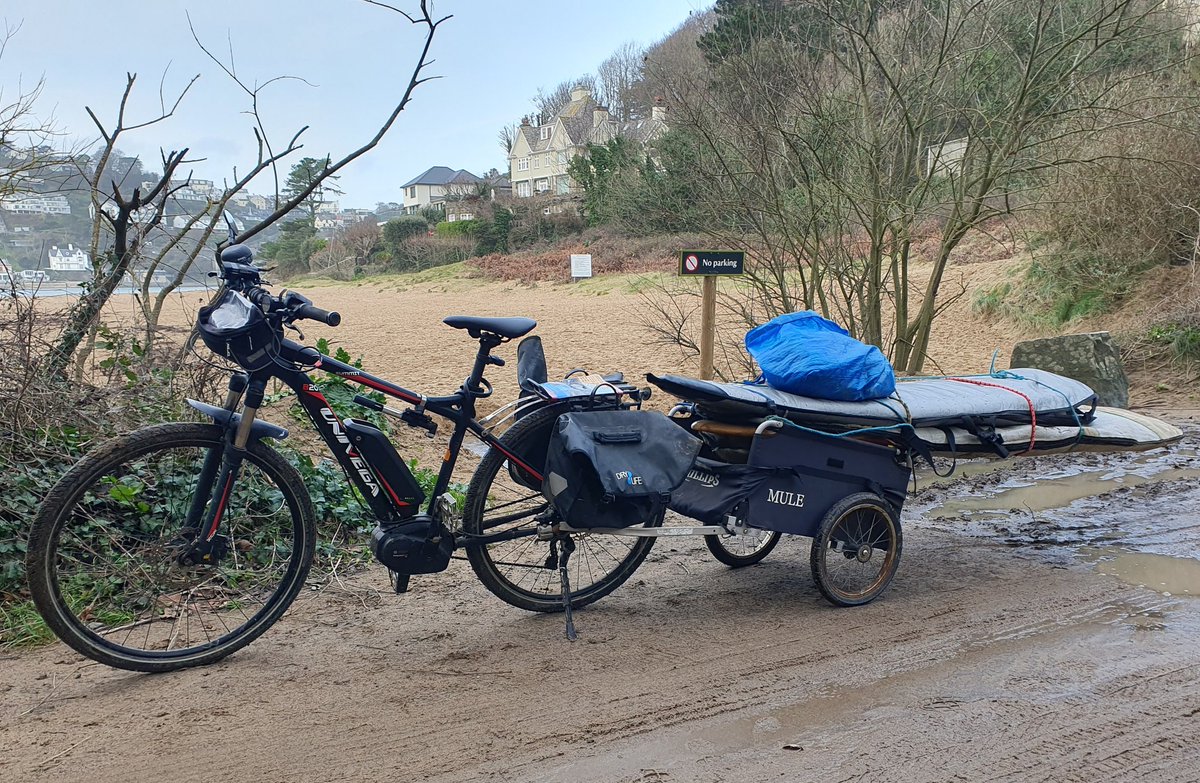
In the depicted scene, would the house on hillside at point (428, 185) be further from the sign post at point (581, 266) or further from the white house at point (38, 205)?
the white house at point (38, 205)

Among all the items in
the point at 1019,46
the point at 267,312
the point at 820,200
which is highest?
the point at 1019,46

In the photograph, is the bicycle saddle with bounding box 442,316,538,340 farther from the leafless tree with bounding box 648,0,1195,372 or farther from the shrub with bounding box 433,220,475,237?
the shrub with bounding box 433,220,475,237

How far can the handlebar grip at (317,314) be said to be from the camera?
3379 millimetres

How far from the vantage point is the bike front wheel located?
131 inches

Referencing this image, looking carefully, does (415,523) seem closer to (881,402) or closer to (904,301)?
(881,402)

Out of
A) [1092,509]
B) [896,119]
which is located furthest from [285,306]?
[896,119]

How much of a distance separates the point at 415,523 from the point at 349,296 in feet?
110

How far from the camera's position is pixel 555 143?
63.0m

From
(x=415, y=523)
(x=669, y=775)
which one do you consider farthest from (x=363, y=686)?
(x=669, y=775)

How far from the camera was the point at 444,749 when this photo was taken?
293 cm

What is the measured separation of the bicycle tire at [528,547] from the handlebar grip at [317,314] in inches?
36.1

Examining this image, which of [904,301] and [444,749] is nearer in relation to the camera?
[444,749]

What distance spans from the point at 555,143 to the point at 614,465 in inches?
2437

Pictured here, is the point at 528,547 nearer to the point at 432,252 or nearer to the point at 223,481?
the point at 223,481
